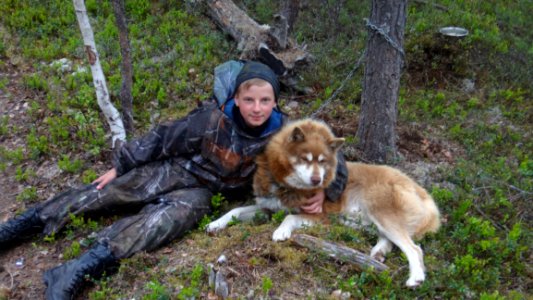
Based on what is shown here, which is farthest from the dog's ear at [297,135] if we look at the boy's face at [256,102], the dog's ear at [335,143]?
the boy's face at [256,102]

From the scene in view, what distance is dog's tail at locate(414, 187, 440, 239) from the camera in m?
4.70

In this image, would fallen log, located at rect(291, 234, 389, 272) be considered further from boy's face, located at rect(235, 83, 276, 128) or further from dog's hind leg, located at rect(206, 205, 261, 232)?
boy's face, located at rect(235, 83, 276, 128)

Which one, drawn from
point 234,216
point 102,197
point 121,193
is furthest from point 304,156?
point 102,197

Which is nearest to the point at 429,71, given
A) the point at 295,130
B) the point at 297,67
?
the point at 297,67

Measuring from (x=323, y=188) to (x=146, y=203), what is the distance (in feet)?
7.14

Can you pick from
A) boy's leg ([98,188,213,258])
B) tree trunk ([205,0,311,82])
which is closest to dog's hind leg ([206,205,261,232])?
boy's leg ([98,188,213,258])

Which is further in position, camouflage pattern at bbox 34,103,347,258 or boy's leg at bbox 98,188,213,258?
camouflage pattern at bbox 34,103,347,258

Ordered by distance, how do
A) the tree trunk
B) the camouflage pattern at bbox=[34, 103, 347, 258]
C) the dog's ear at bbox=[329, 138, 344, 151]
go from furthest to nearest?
the tree trunk, the camouflage pattern at bbox=[34, 103, 347, 258], the dog's ear at bbox=[329, 138, 344, 151]

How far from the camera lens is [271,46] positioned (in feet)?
26.5

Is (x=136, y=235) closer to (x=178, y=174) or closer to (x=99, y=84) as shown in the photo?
(x=178, y=174)

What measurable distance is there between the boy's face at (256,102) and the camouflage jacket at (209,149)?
0.28 meters

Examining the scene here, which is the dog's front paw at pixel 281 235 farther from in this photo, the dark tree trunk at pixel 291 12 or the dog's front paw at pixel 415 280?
the dark tree trunk at pixel 291 12

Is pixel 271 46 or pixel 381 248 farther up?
pixel 271 46

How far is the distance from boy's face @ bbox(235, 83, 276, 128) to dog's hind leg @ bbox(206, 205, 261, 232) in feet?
3.45
